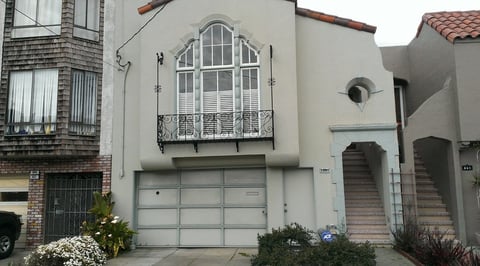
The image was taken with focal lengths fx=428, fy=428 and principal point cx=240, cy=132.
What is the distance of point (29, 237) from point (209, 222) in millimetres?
5119

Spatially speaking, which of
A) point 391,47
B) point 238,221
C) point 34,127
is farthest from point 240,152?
point 391,47

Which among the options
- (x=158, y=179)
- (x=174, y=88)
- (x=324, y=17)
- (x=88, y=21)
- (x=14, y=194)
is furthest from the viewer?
(x=14, y=194)

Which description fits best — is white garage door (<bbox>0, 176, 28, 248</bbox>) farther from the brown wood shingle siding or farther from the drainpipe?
the drainpipe

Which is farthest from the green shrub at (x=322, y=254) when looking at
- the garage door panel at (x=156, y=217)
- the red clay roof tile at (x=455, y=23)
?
the red clay roof tile at (x=455, y=23)

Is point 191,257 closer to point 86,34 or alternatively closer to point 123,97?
point 123,97

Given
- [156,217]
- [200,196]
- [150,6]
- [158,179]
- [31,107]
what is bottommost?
[156,217]

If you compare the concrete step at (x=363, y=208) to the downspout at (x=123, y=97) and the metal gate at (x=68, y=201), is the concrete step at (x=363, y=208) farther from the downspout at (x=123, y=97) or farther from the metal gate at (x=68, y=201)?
the metal gate at (x=68, y=201)

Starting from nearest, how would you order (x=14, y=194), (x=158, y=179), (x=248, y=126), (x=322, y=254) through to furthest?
(x=322, y=254), (x=248, y=126), (x=158, y=179), (x=14, y=194)

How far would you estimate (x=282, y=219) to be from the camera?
11.2 metres

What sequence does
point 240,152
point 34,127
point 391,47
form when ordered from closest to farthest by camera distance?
1. point 240,152
2. point 34,127
3. point 391,47

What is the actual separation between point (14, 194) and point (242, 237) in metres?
6.90

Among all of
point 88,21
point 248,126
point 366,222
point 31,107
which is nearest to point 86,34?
point 88,21

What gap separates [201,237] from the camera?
11742 millimetres

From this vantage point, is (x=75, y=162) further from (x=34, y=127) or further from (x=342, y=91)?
(x=342, y=91)
